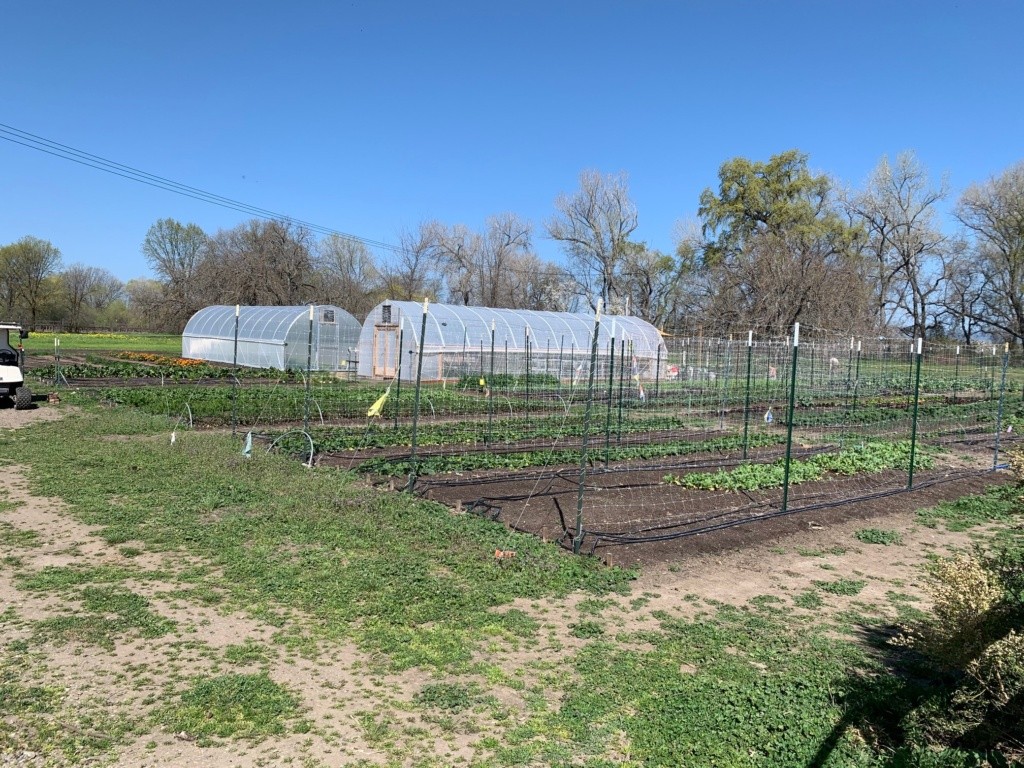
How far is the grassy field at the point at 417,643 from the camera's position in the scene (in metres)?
3.31

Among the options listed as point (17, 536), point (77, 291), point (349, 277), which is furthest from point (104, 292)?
point (17, 536)

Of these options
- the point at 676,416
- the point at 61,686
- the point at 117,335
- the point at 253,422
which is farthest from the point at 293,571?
the point at 117,335

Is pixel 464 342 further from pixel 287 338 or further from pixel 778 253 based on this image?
pixel 778 253

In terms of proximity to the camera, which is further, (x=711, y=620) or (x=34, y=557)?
(x=34, y=557)

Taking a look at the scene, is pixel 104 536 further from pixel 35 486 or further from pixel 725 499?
pixel 725 499

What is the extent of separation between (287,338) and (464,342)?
8050 millimetres

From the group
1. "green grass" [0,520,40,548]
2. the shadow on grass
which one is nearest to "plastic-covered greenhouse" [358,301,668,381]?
"green grass" [0,520,40,548]

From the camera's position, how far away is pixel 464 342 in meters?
25.3

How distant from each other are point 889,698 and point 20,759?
4.37 meters

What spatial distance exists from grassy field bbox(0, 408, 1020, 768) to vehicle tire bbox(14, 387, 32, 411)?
340 inches

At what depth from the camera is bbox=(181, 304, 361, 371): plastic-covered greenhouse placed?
92.9 feet

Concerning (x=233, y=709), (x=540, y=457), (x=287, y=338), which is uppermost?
(x=287, y=338)

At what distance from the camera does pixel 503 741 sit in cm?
337

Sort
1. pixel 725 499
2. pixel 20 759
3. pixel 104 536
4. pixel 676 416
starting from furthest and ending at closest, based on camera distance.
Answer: pixel 676 416 → pixel 725 499 → pixel 104 536 → pixel 20 759
